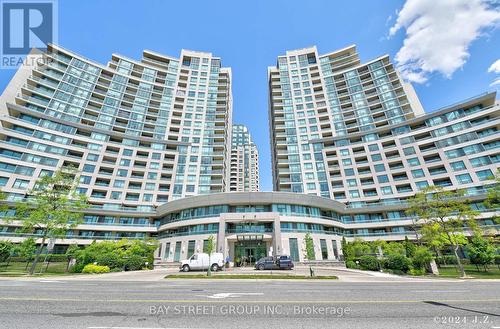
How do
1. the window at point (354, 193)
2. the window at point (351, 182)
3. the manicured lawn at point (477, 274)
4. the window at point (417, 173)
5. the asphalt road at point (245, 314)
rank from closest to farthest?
the asphalt road at point (245, 314)
the manicured lawn at point (477, 274)
the window at point (417, 173)
the window at point (354, 193)
the window at point (351, 182)

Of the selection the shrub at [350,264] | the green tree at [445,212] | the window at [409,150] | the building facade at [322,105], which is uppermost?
the building facade at [322,105]

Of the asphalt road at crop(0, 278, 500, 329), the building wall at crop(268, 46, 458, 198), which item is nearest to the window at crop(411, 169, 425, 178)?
the building wall at crop(268, 46, 458, 198)

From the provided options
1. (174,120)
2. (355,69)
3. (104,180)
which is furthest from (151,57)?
(355,69)

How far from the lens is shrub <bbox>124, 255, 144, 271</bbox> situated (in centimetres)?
3195

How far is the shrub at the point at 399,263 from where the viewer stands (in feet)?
89.2

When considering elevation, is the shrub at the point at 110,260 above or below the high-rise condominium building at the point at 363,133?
below

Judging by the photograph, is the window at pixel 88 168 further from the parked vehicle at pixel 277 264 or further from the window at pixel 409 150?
the window at pixel 409 150

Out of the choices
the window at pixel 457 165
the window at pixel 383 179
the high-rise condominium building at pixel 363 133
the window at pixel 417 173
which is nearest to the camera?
the window at pixel 457 165

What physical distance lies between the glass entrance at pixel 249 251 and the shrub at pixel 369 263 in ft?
52.7

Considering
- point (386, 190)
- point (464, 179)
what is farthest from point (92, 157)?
point (464, 179)

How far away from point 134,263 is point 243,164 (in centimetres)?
10495

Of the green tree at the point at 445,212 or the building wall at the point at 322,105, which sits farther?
the building wall at the point at 322,105

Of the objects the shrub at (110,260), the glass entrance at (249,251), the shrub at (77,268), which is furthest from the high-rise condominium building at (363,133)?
the shrub at (77,268)

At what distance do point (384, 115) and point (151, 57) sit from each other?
81144 mm
